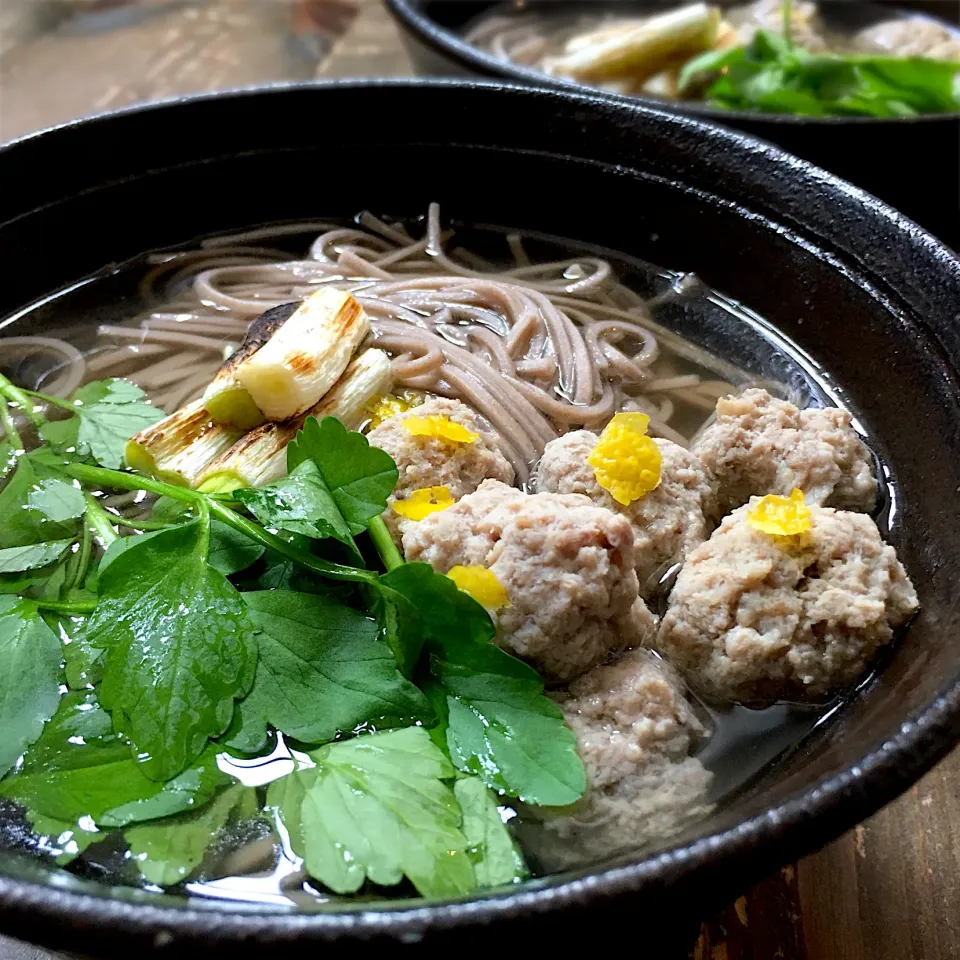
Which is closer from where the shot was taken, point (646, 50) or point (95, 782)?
point (95, 782)

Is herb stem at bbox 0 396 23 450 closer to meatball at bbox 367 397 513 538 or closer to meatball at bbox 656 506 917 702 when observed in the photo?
meatball at bbox 367 397 513 538

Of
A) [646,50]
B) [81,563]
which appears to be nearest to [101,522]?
[81,563]

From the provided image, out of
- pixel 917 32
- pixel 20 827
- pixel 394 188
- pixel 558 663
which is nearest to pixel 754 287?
pixel 394 188

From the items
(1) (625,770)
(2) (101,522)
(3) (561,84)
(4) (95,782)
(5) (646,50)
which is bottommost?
(1) (625,770)

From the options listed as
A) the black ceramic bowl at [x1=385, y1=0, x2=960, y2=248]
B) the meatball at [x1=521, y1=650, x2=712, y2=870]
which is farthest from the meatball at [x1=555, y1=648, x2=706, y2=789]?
the black ceramic bowl at [x1=385, y1=0, x2=960, y2=248]

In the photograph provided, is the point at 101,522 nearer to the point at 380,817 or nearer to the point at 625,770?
the point at 380,817

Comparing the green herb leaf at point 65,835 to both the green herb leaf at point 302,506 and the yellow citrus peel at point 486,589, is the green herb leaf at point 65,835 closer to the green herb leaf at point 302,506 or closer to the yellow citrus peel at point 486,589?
the green herb leaf at point 302,506

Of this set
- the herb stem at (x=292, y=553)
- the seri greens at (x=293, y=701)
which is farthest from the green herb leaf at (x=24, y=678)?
the herb stem at (x=292, y=553)

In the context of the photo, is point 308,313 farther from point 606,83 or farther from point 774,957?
point 606,83
